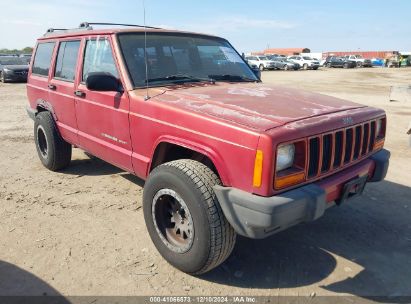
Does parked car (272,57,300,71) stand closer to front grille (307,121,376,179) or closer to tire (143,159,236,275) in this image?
front grille (307,121,376,179)

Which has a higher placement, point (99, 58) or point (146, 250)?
point (99, 58)

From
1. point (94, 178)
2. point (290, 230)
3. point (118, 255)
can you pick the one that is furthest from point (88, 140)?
point (290, 230)

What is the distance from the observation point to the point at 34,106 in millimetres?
5609

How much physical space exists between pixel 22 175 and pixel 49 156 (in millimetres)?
481

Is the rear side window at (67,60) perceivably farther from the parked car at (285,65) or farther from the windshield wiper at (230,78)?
the parked car at (285,65)

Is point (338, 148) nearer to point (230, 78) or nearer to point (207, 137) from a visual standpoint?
point (207, 137)

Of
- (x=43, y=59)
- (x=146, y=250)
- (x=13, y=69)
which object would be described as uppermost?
(x=43, y=59)

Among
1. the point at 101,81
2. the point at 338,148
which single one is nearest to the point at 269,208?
the point at 338,148

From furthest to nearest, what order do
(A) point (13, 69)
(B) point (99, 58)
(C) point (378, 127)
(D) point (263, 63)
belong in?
(D) point (263, 63) → (A) point (13, 69) → (B) point (99, 58) → (C) point (378, 127)

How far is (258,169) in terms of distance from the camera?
2477 millimetres

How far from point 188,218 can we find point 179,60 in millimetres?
1831

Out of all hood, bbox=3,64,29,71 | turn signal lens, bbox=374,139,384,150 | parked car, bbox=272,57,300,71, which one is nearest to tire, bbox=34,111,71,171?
turn signal lens, bbox=374,139,384,150

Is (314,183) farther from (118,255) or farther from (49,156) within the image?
(49,156)

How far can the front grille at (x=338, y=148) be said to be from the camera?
275 centimetres
